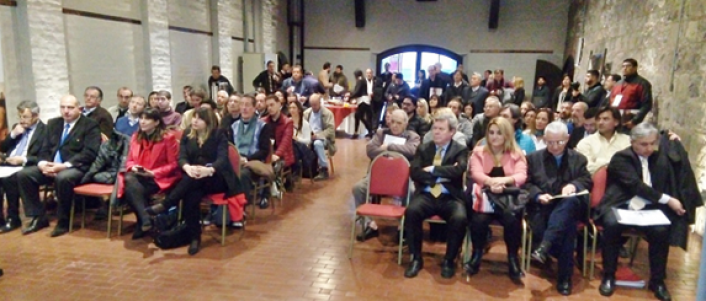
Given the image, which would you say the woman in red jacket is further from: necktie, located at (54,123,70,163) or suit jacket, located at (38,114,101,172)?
necktie, located at (54,123,70,163)

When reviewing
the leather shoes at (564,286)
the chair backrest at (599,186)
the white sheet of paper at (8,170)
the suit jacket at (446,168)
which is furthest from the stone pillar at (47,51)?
the chair backrest at (599,186)

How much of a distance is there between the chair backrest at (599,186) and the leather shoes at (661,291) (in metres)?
0.65

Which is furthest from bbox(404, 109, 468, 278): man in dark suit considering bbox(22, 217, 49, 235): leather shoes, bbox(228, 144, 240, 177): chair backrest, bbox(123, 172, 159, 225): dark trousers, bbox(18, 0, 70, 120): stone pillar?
bbox(18, 0, 70, 120): stone pillar

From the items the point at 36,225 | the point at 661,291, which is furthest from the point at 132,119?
the point at 661,291

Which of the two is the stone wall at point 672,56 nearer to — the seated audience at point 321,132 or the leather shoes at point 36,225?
the seated audience at point 321,132

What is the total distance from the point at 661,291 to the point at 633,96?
2.84 meters

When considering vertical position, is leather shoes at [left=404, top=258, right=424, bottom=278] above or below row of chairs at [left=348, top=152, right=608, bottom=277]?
below

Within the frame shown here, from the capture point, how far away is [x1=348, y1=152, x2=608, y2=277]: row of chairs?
→ 364 centimetres

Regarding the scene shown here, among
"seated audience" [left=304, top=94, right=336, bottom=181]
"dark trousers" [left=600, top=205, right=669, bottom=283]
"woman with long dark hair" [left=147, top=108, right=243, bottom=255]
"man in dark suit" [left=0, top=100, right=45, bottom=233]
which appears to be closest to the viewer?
"dark trousers" [left=600, top=205, right=669, bottom=283]

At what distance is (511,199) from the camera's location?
3.50m

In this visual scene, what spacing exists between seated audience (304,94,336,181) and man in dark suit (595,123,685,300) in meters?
3.53

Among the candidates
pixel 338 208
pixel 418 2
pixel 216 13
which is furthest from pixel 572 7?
pixel 338 208

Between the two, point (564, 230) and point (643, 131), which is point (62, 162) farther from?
point (643, 131)

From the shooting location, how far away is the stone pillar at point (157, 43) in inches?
295
